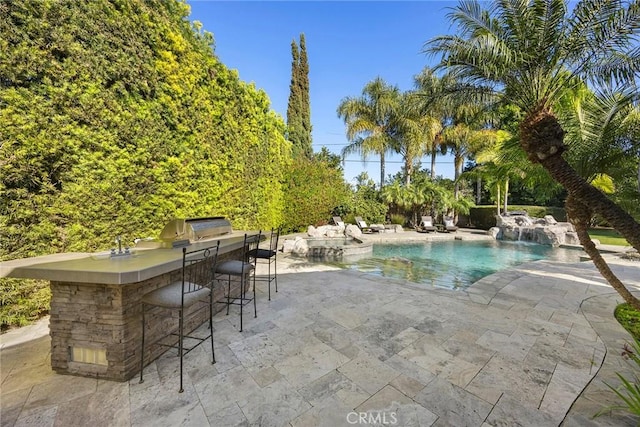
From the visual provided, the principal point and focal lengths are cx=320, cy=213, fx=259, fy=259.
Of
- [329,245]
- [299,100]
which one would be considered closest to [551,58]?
[329,245]

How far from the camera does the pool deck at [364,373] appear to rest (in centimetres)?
198

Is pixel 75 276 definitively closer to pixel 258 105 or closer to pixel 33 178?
pixel 33 178

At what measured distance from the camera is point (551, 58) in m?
3.21

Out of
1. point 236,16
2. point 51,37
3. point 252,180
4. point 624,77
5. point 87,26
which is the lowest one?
point 252,180

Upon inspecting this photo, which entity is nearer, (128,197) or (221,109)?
(128,197)

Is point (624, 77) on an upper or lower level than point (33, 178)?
upper

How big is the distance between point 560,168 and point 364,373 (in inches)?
113

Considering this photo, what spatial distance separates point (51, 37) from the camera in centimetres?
330

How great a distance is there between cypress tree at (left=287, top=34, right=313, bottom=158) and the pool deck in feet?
49.3

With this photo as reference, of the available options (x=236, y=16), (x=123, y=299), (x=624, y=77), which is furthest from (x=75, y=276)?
(x=236, y=16)

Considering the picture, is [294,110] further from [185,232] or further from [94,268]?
[94,268]

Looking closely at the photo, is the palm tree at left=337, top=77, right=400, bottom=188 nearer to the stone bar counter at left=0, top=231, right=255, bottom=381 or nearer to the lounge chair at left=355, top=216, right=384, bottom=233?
the lounge chair at left=355, top=216, right=384, bottom=233

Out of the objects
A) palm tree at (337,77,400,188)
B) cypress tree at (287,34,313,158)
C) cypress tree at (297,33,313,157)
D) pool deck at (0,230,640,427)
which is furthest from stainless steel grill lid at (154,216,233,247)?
cypress tree at (297,33,313,157)

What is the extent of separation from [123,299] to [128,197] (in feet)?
8.61
